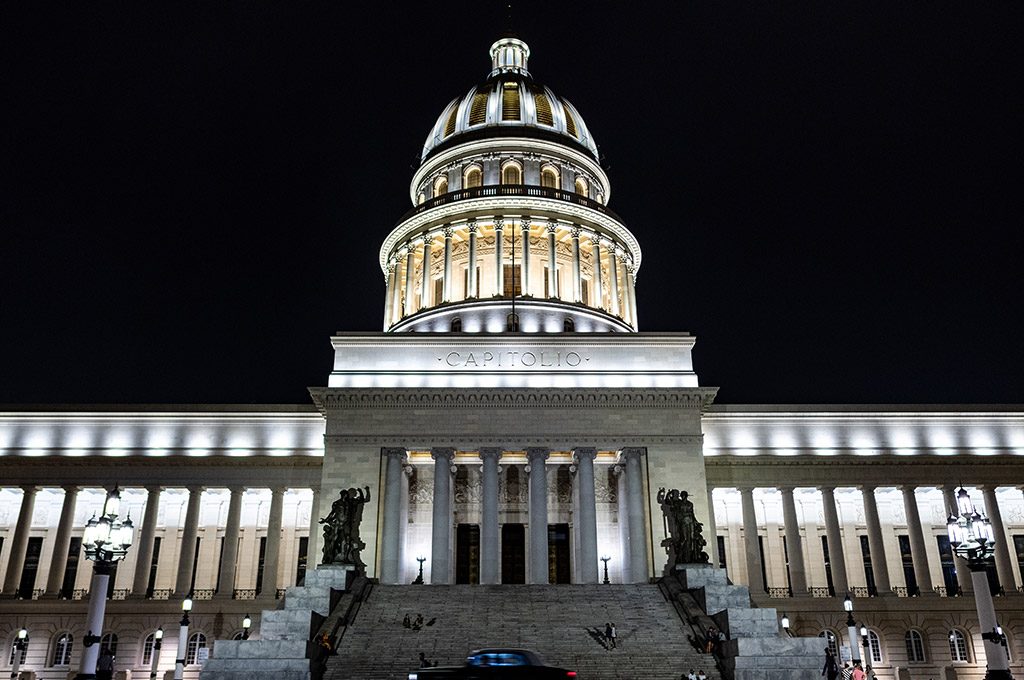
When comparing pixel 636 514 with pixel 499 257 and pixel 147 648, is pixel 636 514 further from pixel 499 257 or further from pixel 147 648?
pixel 147 648

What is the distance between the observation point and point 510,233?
60750mm

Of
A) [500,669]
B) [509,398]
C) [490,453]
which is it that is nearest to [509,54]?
[509,398]

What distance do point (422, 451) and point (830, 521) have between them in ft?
74.0

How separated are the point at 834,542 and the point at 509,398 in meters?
19.3

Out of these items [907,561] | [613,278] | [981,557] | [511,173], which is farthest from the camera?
[511,173]

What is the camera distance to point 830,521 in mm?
48094

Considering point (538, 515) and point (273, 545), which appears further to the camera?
point (273, 545)

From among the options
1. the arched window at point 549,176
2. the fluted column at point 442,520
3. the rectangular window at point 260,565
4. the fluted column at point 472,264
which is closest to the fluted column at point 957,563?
the fluted column at point 442,520

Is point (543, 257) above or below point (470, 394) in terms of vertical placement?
above

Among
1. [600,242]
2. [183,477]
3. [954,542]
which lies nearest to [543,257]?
[600,242]

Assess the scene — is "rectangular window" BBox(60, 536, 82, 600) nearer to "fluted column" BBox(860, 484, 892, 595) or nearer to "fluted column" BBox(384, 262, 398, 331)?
"fluted column" BBox(384, 262, 398, 331)

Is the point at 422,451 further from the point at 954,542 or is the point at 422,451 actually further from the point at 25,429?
the point at 954,542

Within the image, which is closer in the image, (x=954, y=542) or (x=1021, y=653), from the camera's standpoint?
(x=954, y=542)

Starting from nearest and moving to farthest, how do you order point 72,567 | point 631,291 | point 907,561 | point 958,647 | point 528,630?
point 528,630 → point 958,647 → point 72,567 → point 907,561 → point 631,291
